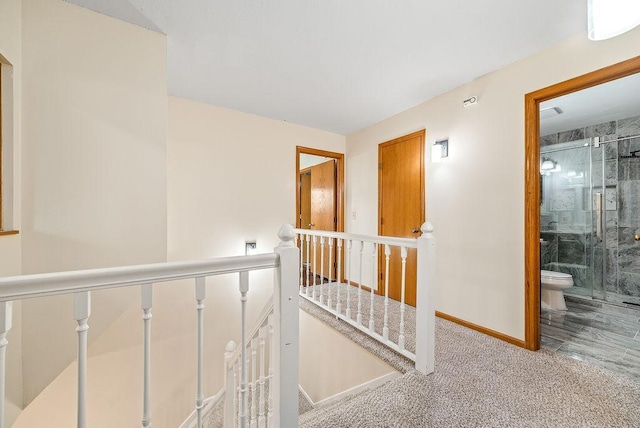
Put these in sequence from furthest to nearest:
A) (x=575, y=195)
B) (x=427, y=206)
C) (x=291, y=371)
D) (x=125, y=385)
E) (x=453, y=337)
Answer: (x=575, y=195) → (x=427, y=206) → (x=125, y=385) → (x=453, y=337) → (x=291, y=371)

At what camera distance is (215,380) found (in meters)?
3.00

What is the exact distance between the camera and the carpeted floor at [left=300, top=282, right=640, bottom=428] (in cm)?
132

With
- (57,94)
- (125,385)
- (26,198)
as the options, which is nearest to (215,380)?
(125,385)

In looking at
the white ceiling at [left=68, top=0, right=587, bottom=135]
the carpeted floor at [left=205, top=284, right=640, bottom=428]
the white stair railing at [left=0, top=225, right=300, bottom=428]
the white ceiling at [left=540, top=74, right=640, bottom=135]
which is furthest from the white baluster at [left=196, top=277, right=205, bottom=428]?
the white ceiling at [left=540, top=74, right=640, bottom=135]

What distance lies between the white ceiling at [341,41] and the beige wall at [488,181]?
16cm

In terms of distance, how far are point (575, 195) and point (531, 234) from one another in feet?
8.36

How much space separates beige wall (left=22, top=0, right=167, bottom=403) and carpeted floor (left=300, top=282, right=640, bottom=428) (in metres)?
1.55

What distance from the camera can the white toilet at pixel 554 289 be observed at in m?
2.96

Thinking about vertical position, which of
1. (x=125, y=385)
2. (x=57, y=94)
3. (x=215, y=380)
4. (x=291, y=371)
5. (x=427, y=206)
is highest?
(x=57, y=94)

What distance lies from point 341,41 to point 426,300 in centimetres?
193

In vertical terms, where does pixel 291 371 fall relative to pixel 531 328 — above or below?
above

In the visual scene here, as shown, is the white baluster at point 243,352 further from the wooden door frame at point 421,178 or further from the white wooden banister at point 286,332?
the wooden door frame at point 421,178

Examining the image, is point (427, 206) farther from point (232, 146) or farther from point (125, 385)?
point (125, 385)

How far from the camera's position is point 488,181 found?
2.29m
